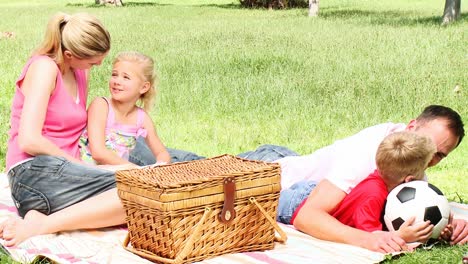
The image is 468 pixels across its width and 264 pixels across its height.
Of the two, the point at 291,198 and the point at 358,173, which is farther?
the point at 291,198

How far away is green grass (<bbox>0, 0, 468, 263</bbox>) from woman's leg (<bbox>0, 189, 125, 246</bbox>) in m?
1.72

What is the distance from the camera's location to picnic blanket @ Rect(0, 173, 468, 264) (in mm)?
4566

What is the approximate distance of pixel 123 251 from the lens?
4758 mm

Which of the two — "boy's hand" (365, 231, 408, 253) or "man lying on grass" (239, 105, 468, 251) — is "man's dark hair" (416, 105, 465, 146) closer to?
"man lying on grass" (239, 105, 468, 251)

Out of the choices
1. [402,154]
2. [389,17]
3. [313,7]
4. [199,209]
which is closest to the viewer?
[199,209]

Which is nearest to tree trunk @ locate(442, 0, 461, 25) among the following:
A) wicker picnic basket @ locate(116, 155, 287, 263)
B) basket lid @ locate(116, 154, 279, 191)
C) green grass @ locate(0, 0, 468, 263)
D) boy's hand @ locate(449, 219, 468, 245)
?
green grass @ locate(0, 0, 468, 263)

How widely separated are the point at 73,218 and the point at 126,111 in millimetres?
1166

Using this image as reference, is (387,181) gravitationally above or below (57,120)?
below

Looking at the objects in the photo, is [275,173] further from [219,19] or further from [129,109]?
[219,19]

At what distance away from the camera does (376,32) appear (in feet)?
57.2

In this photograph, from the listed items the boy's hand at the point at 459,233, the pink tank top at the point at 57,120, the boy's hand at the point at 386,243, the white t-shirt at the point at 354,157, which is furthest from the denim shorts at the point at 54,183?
the boy's hand at the point at 459,233

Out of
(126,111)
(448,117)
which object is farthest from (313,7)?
(448,117)

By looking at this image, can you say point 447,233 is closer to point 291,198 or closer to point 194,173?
point 291,198

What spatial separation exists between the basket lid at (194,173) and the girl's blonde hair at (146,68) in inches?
48.2
